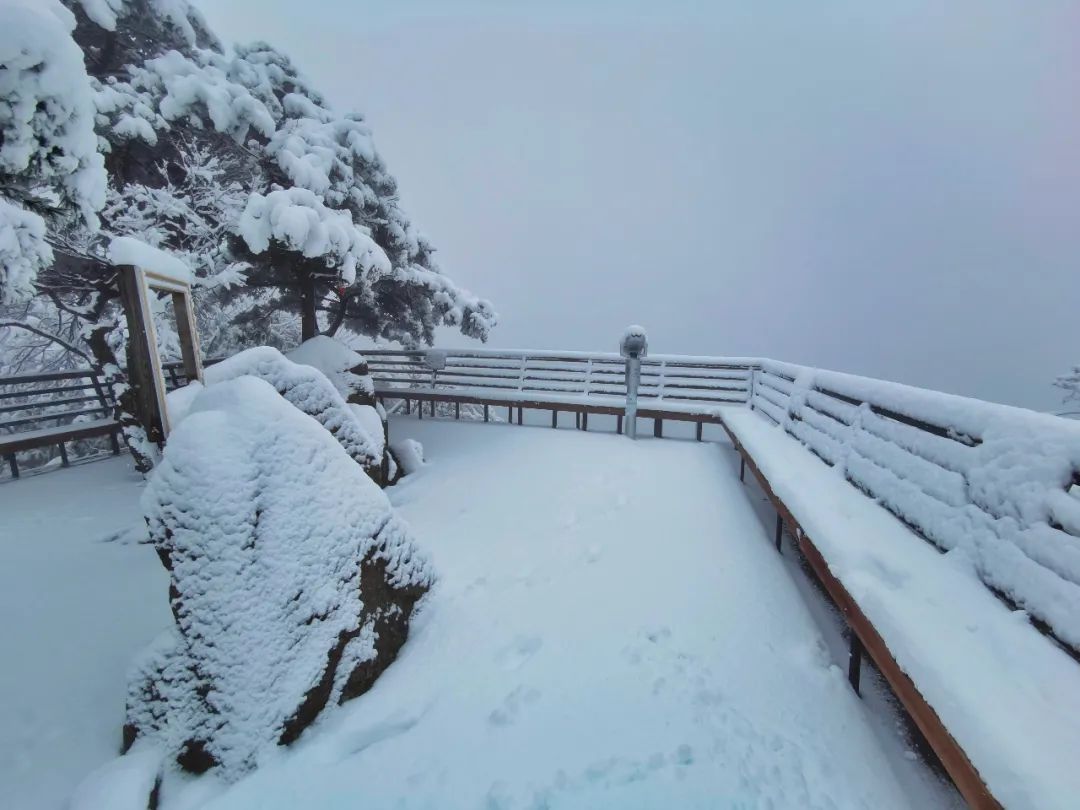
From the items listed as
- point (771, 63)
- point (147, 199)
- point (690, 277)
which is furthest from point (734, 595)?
point (771, 63)

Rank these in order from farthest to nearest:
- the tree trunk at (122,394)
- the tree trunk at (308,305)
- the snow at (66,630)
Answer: the tree trunk at (308,305) → the tree trunk at (122,394) → the snow at (66,630)

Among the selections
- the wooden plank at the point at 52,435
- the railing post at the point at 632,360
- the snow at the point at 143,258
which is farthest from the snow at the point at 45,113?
the wooden plank at the point at 52,435

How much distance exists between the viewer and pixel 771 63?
142 meters

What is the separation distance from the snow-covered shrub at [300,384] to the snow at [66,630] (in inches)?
71.2

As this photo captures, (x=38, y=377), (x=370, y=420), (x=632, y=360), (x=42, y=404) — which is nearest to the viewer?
(x=370, y=420)

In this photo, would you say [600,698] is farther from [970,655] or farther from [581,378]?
[581,378]

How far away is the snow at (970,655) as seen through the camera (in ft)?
3.74

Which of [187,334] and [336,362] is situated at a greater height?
[187,334]

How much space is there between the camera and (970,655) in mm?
1519

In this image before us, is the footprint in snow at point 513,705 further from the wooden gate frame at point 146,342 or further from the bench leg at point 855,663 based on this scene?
the wooden gate frame at point 146,342

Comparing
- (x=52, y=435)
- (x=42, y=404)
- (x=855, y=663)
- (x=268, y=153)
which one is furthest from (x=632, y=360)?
(x=52, y=435)

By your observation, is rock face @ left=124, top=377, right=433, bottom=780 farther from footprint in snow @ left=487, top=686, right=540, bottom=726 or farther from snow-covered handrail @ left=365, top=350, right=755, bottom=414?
snow-covered handrail @ left=365, top=350, right=755, bottom=414

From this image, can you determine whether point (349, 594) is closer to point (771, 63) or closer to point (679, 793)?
point (679, 793)

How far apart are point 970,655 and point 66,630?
5.07 metres
